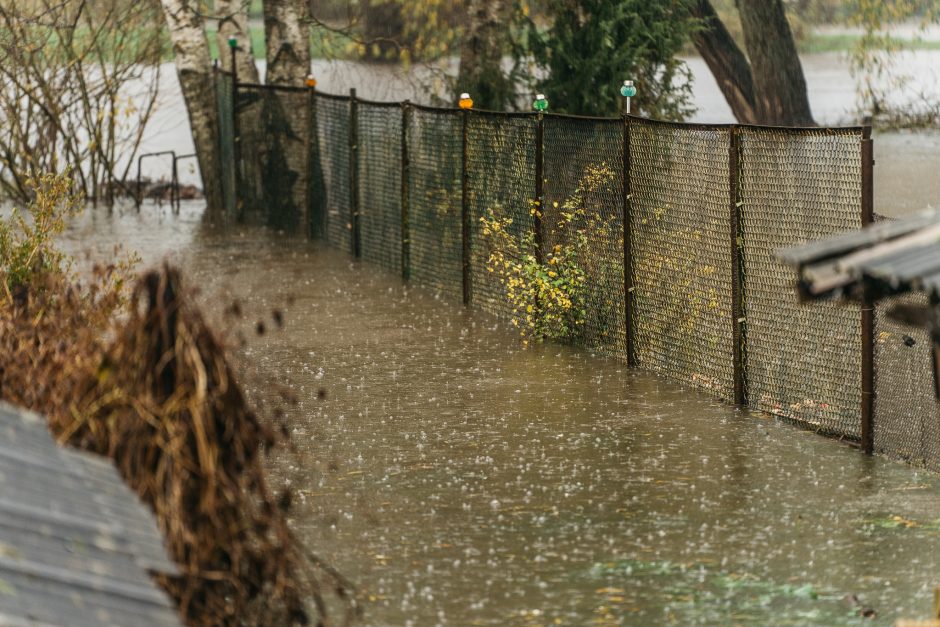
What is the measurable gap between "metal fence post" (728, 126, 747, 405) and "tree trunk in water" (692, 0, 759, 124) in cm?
2247

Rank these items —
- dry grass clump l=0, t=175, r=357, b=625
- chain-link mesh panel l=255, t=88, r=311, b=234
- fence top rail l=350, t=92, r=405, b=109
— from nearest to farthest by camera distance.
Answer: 1. dry grass clump l=0, t=175, r=357, b=625
2. fence top rail l=350, t=92, r=405, b=109
3. chain-link mesh panel l=255, t=88, r=311, b=234

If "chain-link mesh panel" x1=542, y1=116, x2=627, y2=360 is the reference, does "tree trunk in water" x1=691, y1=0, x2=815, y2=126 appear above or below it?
above

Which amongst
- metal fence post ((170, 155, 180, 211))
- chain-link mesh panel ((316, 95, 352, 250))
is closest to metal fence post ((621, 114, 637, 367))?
chain-link mesh panel ((316, 95, 352, 250))

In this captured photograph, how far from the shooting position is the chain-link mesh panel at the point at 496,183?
44.3 feet

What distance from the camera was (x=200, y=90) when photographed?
77.2 ft

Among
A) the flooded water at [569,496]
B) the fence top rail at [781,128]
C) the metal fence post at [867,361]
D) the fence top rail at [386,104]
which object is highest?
the fence top rail at [386,104]

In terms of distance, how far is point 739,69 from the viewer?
33.0m

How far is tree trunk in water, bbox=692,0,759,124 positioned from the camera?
3247 cm

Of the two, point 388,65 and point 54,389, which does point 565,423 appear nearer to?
Answer: point 54,389

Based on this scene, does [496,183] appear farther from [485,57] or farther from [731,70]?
[731,70]

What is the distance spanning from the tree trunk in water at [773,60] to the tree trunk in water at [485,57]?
40.6ft

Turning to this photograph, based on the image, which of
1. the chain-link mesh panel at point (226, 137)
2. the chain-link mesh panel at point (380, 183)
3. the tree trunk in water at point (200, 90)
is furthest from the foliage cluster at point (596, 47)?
the tree trunk in water at point (200, 90)

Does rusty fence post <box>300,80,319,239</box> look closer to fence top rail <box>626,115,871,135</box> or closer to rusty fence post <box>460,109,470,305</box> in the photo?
rusty fence post <box>460,109,470,305</box>

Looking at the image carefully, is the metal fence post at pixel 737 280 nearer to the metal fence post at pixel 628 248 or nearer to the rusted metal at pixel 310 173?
the metal fence post at pixel 628 248
